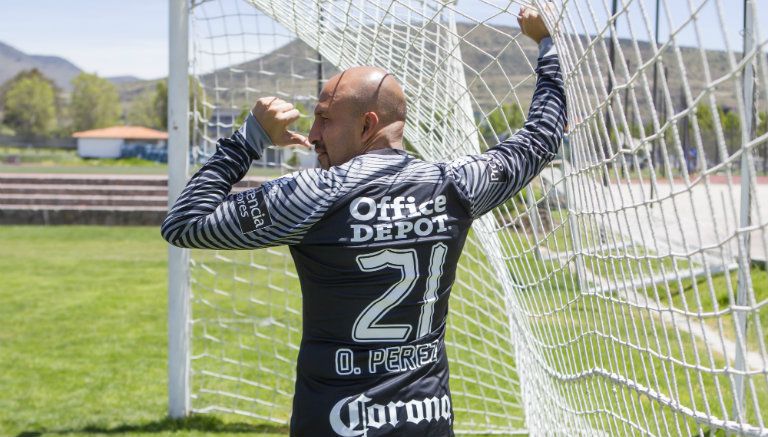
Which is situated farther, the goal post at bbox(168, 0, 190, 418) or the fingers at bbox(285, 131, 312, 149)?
the goal post at bbox(168, 0, 190, 418)

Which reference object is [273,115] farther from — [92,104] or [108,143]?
[92,104]

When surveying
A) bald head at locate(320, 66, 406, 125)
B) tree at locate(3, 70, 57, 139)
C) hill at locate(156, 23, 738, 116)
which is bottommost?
bald head at locate(320, 66, 406, 125)

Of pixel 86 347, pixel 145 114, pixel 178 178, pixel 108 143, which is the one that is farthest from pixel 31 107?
pixel 178 178

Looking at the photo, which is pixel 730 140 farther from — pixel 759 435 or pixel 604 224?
pixel 759 435

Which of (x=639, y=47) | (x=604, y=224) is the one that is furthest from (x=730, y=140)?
(x=639, y=47)

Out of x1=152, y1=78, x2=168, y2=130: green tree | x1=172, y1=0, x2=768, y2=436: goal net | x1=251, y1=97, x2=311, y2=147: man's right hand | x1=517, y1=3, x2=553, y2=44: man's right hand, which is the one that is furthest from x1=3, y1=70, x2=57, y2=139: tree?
x1=251, y1=97, x2=311, y2=147: man's right hand

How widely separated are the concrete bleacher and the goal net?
14.9 metres

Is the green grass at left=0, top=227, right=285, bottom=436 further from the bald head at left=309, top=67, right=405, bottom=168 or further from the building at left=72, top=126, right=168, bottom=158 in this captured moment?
the building at left=72, top=126, right=168, bottom=158

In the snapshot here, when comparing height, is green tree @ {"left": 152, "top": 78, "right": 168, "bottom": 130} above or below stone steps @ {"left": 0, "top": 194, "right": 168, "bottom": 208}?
above

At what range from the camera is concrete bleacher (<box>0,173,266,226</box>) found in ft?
67.1

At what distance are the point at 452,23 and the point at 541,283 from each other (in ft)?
3.90

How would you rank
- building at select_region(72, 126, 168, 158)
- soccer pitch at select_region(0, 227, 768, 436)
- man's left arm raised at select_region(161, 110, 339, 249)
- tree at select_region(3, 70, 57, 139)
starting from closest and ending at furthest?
man's left arm raised at select_region(161, 110, 339, 249) → soccer pitch at select_region(0, 227, 768, 436) → building at select_region(72, 126, 168, 158) → tree at select_region(3, 70, 57, 139)

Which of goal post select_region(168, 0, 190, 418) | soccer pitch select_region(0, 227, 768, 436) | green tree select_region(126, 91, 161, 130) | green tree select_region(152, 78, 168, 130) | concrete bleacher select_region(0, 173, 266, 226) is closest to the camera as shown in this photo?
goal post select_region(168, 0, 190, 418)

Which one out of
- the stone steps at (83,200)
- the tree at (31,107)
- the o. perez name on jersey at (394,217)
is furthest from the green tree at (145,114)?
the o. perez name on jersey at (394,217)
